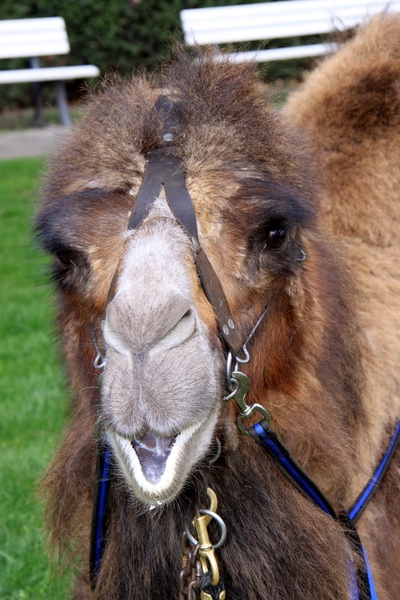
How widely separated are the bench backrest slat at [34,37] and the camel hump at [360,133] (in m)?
10.7

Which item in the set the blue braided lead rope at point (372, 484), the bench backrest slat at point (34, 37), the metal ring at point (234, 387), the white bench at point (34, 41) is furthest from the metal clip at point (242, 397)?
the bench backrest slat at point (34, 37)

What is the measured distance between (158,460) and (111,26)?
1465cm

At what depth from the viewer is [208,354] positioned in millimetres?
2387

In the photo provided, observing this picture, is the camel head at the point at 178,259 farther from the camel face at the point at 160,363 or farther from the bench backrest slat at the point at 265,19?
the bench backrest slat at the point at 265,19

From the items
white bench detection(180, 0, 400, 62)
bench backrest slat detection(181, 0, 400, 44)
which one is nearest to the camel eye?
white bench detection(180, 0, 400, 62)

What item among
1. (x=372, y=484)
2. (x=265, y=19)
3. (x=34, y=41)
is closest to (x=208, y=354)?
(x=372, y=484)

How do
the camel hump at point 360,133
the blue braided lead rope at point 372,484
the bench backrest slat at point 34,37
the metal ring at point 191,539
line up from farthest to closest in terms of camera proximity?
the bench backrest slat at point 34,37 < the camel hump at point 360,133 < the blue braided lead rope at point 372,484 < the metal ring at point 191,539

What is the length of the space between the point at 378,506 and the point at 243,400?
81 centimetres

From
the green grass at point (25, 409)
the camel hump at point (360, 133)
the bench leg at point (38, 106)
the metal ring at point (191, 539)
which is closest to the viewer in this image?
the metal ring at point (191, 539)

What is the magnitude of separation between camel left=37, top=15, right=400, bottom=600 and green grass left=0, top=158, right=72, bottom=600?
441 millimetres

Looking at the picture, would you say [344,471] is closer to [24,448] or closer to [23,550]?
[23,550]

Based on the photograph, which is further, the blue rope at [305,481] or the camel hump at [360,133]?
the camel hump at [360,133]

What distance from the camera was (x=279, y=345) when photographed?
2.78 meters

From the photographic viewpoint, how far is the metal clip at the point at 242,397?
8.15 ft
